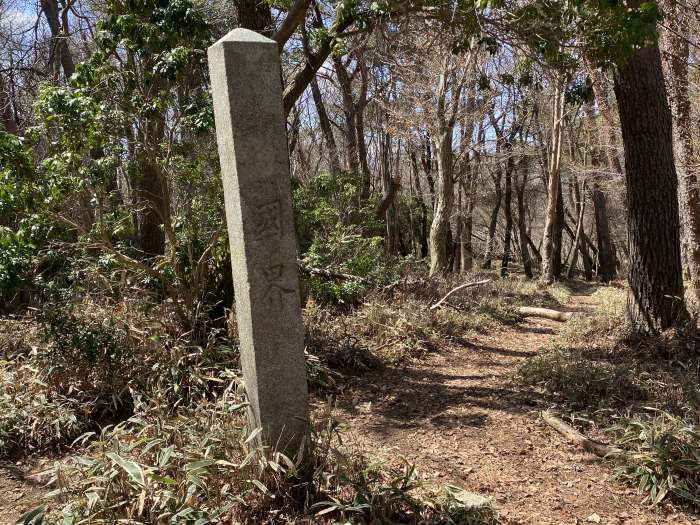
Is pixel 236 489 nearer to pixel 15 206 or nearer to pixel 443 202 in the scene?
pixel 15 206

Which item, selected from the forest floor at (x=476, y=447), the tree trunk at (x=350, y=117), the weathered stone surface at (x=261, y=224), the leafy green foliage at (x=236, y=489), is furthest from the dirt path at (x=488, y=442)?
the tree trunk at (x=350, y=117)

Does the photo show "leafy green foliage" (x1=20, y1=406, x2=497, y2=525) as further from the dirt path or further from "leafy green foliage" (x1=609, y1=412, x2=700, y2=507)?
"leafy green foliage" (x1=609, y1=412, x2=700, y2=507)

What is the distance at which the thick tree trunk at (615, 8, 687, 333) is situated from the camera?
21.7ft

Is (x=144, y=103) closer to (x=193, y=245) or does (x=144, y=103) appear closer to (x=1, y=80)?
(x=193, y=245)

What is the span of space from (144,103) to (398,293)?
5480 millimetres

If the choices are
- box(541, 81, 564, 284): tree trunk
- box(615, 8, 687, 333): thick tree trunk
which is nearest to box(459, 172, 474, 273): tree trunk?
box(541, 81, 564, 284): tree trunk

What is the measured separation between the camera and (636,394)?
5.18 m

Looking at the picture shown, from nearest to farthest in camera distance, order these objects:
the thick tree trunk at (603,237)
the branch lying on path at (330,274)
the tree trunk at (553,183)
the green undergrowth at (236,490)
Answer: the green undergrowth at (236,490), the branch lying on path at (330,274), the tree trunk at (553,183), the thick tree trunk at (603,237)

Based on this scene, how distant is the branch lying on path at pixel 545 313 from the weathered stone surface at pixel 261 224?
27.9ft

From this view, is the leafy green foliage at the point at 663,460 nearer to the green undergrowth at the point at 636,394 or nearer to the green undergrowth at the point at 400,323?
the green undergrowth at the point at 636,394

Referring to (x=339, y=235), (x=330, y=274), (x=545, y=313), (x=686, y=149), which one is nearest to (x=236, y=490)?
(x=330, y=274)

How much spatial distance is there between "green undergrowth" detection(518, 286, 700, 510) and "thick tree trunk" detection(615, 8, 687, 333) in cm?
54

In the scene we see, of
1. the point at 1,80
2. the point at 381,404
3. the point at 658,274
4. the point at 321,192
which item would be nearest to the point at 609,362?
the point at 658,274

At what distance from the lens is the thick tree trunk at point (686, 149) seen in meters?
9.26
